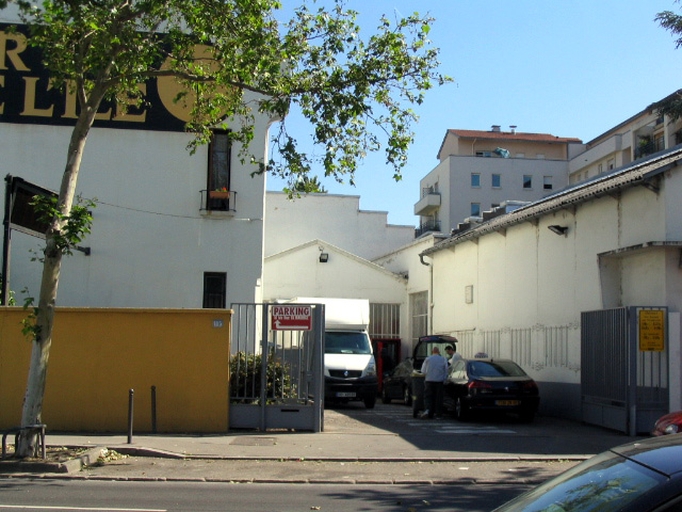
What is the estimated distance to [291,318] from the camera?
16.3 metres

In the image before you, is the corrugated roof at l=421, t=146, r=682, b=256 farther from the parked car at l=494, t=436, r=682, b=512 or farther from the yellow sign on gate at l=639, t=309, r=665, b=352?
the parked car at l=494, t=436, r=682, b=512

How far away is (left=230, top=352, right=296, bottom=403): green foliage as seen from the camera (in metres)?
16.3

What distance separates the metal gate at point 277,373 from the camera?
16250 millimetres

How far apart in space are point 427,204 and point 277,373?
161ft

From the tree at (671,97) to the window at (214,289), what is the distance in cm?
1512

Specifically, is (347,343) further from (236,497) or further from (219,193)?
(236,497)

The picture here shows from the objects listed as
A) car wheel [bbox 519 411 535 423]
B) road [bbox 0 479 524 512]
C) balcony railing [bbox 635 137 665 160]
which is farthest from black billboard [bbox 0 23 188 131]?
balcony railing [bbox 635 137 665 160]

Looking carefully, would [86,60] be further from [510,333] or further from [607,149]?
[607,149]

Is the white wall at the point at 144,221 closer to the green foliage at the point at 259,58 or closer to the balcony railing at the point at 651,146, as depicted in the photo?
the green foliage at the point at 259,58

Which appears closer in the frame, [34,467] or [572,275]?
[34,467]

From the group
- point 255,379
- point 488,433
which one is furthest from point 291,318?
point 488,433

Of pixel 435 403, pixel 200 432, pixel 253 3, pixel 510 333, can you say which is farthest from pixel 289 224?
pixel 253 3

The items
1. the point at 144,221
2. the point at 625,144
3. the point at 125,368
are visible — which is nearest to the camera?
the point at 125,368

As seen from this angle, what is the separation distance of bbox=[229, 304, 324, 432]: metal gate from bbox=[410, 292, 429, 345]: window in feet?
57.6
